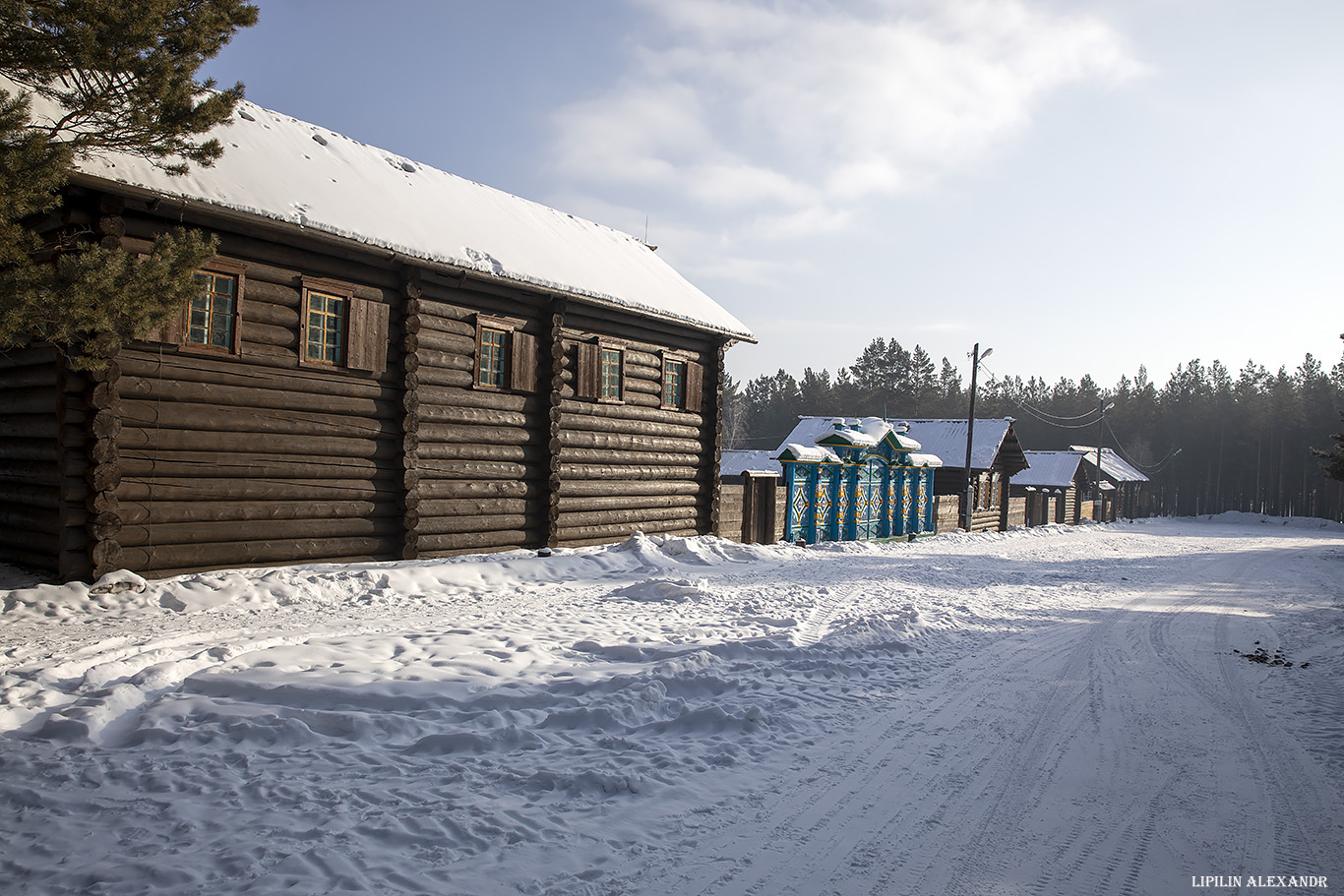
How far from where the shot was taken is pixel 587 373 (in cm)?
1417

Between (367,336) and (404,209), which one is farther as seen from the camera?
(404,209)

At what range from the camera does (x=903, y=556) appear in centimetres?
1758

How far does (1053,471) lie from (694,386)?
124 ft

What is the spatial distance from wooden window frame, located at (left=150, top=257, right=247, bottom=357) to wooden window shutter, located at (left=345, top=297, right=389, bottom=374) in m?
1.40

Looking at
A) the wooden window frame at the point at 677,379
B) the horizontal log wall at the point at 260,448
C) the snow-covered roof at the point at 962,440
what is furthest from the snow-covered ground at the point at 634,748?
the snow-covered roof at the point at 962,440

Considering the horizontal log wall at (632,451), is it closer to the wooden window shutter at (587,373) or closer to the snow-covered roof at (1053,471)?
the wooden window shutter at (587,373)

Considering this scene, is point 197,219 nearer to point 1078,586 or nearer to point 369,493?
point 369,493

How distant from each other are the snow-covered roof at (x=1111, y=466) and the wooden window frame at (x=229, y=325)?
50.2m

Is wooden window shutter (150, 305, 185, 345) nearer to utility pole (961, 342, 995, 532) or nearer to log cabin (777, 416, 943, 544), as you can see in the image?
log cabin (777, 416, 943, 544)

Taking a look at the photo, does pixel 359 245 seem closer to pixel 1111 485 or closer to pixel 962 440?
pixel 962 440

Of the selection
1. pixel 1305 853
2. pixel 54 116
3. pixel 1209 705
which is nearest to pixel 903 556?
pixel 1209 705

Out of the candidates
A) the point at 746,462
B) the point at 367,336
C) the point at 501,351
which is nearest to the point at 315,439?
the point at 367,336

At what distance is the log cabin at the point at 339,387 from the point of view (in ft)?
28.7

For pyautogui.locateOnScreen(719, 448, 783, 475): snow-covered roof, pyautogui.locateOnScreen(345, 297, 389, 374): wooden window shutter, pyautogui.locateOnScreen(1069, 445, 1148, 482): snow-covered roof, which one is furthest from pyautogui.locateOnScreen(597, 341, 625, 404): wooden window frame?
pyautogui.locateOnScreen(1069, 445, 1148, 482): snow-covered roof
